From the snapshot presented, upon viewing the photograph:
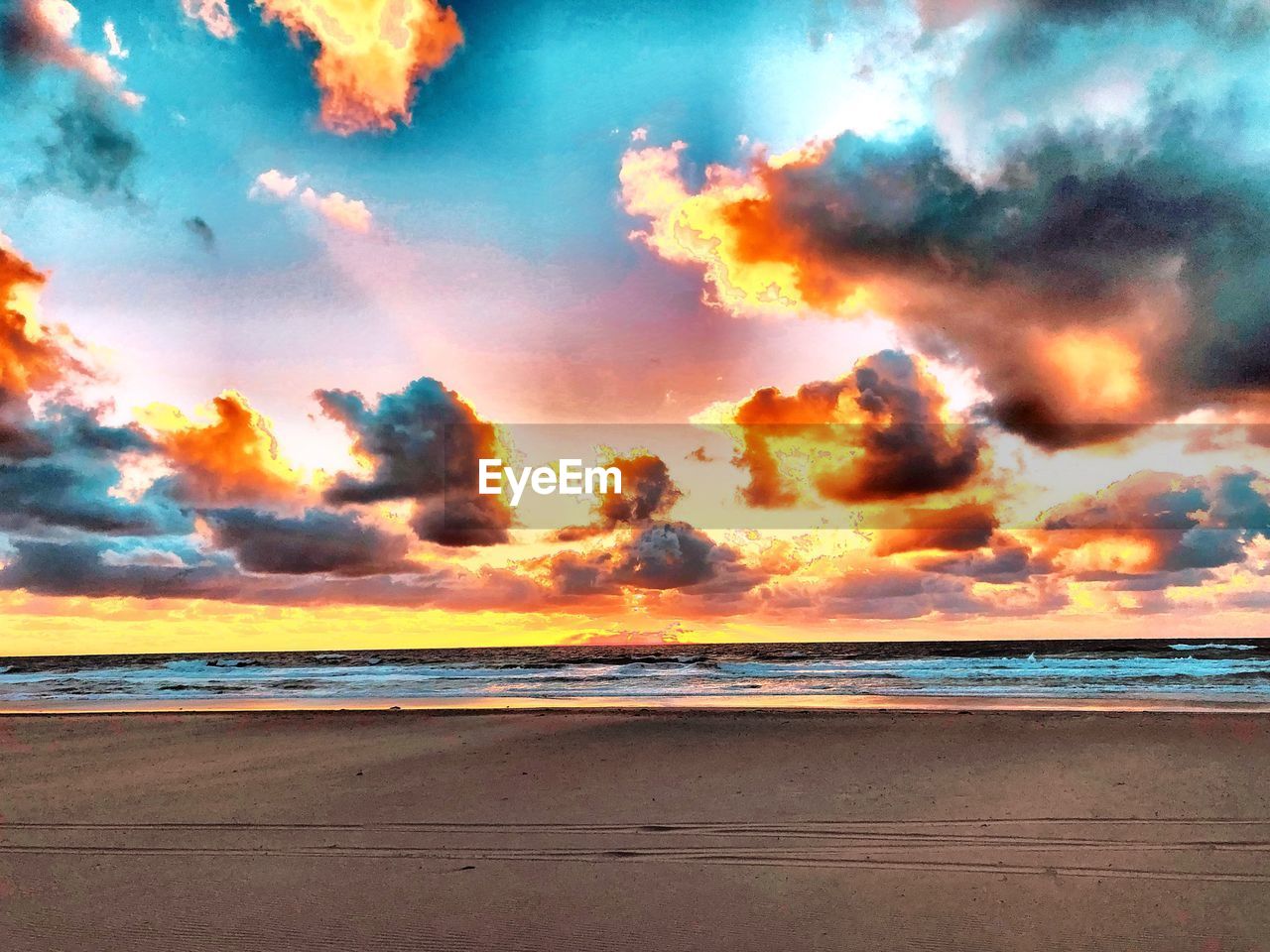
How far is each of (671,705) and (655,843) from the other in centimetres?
1318

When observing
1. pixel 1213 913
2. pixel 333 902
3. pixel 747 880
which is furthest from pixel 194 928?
pixel 1213 913

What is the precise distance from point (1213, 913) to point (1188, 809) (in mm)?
3322

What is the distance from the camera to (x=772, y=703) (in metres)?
20.5

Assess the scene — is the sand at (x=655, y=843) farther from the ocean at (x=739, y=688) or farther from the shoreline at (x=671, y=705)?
the ocean at (x=739, y=688)

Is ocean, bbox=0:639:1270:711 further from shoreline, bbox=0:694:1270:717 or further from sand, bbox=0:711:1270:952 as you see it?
sand, bbox=0:711:1270:952

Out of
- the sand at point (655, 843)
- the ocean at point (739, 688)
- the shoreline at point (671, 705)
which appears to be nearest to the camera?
the sand at point (655, 843)

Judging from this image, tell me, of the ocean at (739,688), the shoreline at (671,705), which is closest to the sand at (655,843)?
the shoreline at (671,705)

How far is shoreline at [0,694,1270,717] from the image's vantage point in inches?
714

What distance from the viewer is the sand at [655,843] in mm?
5559

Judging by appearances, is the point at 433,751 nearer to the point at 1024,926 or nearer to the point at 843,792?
the point at 843,792

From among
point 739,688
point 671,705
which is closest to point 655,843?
point 671,705

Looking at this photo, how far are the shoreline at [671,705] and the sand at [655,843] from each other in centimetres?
470

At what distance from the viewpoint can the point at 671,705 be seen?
20.5 meters

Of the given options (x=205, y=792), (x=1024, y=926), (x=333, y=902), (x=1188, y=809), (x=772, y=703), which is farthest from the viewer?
(x=772, y=703)
